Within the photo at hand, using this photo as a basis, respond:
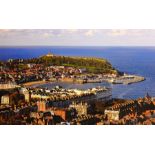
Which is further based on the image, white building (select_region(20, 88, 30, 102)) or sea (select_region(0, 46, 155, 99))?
white building (select_region(20, 88, 30, 102))

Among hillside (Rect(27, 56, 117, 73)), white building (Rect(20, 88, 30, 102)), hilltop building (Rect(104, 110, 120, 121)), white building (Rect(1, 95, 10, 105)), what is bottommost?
hilltop building (Rect(104, 110, 120, 121))

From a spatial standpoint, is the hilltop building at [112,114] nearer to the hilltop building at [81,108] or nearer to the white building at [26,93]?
the hilltop building at [81,108]

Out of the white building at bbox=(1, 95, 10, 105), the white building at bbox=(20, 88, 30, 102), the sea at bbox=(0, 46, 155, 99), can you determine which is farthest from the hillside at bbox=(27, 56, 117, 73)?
the white building at bbox=(1, 95, 10, 105)

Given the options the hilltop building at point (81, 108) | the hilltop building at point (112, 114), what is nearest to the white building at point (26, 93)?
the hilltop building at point (81, 108)

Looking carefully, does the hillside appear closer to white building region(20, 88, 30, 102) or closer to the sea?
the sea

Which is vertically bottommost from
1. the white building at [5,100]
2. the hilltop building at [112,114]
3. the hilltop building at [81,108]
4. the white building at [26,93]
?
the hilltop building at [112,114]

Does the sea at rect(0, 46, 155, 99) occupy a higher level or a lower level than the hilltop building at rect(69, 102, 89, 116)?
higher
